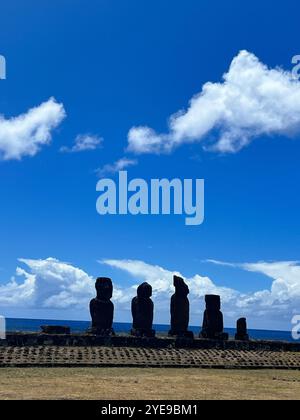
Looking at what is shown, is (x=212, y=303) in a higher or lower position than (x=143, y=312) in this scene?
higher

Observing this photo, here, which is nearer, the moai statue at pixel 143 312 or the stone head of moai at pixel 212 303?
the moai statue at pixel 143 312

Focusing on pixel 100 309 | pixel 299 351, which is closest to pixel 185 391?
pixel 100 309

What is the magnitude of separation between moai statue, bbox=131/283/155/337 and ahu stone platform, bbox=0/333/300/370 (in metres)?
1.91

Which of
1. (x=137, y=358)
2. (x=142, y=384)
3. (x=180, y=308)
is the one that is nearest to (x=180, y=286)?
(x=180, y=308)

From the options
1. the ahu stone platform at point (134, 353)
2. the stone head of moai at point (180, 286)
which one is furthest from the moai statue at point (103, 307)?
the stone head of moai at point (180, 286)

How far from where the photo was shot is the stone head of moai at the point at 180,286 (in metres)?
45.1

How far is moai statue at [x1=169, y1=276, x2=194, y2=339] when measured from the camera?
44.2 m

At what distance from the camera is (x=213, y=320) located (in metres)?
45.4

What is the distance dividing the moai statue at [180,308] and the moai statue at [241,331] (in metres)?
4.45

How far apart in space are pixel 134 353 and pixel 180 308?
34.0ft

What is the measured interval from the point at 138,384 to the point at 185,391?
8.55ft

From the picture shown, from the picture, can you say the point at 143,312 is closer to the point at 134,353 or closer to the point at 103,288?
the point at 103,288

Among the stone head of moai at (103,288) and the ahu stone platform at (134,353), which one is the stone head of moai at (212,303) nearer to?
the ahu stone platform at (134,353)
